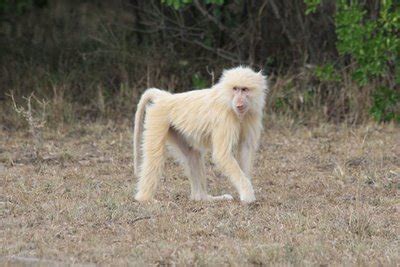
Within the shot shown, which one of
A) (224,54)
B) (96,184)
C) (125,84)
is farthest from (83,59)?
(96,184)

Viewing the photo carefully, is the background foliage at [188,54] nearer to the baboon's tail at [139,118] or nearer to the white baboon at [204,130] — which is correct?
the baboon's tail at [139,118]

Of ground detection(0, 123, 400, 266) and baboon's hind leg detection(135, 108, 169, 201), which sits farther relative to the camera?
baboon's hind leg detection(135, 108, 169, 201)

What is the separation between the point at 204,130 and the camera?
26.7 feet

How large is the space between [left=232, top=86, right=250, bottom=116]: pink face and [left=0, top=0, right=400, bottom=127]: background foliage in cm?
486

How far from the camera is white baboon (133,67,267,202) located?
312 inches

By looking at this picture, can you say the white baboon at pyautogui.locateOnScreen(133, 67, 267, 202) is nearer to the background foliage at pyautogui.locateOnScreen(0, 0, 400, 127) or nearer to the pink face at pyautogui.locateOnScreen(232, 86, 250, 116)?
the pink face at pyautogui.locateOnScreen(232, 86, 250, 116)

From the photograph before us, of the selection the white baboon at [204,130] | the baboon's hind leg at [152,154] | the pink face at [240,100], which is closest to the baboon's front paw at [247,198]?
the white baboon at [204,130]

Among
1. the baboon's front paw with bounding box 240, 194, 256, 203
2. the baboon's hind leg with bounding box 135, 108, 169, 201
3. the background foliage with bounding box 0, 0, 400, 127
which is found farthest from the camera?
the background foliage with bounding box 0, 0, 400, 127

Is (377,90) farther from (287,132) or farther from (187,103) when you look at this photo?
(187,103)

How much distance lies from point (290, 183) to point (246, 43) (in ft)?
20.2

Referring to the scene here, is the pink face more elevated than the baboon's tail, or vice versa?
the pink face

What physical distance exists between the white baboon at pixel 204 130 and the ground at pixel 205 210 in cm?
28

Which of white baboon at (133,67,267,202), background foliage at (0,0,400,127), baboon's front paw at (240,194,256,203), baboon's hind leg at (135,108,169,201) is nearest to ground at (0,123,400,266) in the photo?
baboon's front paw at (240,194,256,203)

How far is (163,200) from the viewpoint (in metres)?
8.27
